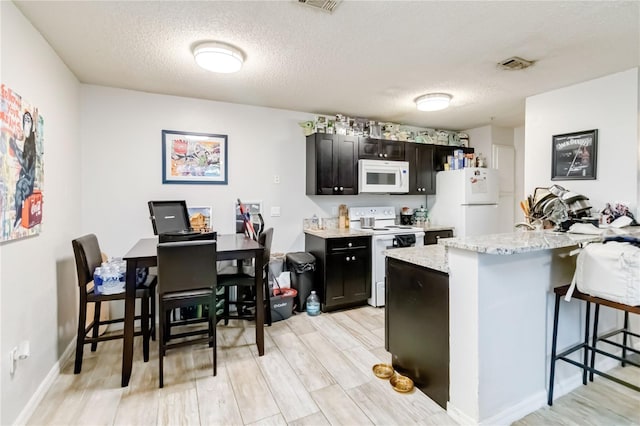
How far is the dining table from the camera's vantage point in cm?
210

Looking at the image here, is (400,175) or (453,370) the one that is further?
(400,175)

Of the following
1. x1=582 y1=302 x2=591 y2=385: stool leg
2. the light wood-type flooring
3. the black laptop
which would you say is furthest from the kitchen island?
the black laptop

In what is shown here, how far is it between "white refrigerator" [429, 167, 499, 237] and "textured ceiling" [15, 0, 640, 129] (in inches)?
45.4

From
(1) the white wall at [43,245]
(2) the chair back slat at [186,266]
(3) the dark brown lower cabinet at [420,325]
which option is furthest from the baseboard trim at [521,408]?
(1) the white wall at [43,245]

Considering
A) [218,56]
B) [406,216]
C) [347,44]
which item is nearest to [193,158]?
[218,56]

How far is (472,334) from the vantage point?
162 cm

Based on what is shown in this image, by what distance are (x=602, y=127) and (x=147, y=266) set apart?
3988 mm

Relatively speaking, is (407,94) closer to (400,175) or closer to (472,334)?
(400,175)

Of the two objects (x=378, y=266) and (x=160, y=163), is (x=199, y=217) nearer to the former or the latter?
(x=160, y=163)

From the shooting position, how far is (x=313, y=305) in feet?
11.1

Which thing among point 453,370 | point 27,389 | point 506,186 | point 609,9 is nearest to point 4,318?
point 27,389

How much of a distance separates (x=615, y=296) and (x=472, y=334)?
79cm

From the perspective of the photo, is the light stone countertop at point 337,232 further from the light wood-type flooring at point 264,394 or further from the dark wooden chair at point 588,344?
the dark wooden chair at point 588,344

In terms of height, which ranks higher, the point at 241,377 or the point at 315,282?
the point at 315,282
